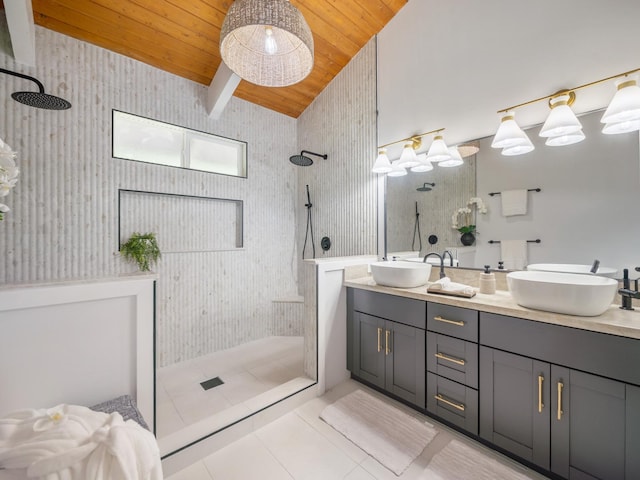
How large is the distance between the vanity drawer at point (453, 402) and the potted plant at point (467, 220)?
1040 mm

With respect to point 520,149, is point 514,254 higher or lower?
lower

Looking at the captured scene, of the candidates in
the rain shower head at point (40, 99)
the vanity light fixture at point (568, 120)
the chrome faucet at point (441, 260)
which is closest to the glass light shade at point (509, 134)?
the vanity light fixture at point (568, 120)

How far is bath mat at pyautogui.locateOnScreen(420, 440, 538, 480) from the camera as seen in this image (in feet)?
4.59

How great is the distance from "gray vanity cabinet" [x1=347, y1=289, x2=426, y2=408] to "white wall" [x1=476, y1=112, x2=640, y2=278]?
764 millimetres

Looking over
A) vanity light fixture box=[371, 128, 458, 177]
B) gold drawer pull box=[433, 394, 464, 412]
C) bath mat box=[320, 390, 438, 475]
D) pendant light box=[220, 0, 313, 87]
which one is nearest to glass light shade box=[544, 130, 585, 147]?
vanity light fixture box=[371, 128, 458, 177]

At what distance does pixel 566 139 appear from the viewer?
64.8 inches

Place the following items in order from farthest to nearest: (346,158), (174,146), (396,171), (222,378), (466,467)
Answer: (346,158) < (174,146) < (396,171) < (222,378) < (466,467)

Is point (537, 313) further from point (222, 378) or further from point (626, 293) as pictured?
point (222, 378)

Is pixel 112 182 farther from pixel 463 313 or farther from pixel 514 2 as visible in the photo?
pixel 514 2

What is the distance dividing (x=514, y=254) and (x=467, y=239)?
32 cm

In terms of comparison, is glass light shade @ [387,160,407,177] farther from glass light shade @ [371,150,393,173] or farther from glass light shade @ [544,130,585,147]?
glass light shade @ [544,130,585,147]

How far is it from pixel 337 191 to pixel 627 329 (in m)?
2.45

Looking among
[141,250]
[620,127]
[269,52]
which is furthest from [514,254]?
[141,250]

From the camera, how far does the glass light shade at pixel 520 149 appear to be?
177 centimetres
